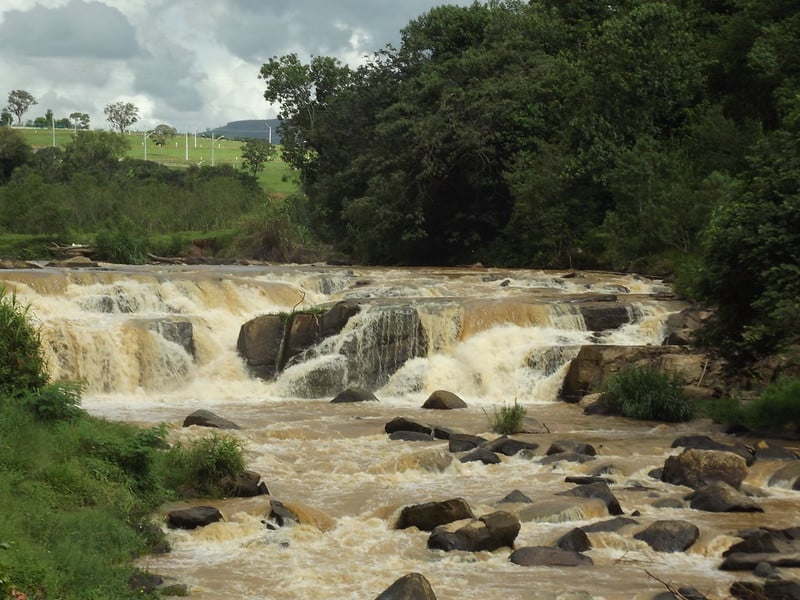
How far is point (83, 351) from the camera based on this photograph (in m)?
20.6

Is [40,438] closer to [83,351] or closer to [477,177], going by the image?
[83,351]

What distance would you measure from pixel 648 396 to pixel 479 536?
8.07 meters

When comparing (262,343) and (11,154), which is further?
(11,154)

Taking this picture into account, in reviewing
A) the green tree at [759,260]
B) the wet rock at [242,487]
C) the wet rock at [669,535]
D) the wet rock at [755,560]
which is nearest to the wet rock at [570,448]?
the green tree at [759,260]

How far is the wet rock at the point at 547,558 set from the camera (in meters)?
9.80

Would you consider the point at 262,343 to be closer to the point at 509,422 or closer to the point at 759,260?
the point at 509,422

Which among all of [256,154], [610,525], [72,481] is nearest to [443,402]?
[610,525]

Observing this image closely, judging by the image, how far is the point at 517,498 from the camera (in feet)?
38.9

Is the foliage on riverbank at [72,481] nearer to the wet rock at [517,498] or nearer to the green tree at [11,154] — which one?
the wet rock at [517,498]

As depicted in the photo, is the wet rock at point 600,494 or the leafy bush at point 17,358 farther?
the leafy bush at point 17,358

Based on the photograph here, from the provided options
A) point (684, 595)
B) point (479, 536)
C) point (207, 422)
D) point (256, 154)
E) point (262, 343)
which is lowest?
point (684, 595)

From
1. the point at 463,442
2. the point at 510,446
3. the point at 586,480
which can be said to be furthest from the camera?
the point at 463,442

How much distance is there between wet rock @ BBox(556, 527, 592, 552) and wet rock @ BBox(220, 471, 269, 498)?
3.64 metres

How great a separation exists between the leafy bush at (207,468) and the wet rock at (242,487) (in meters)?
0.04
